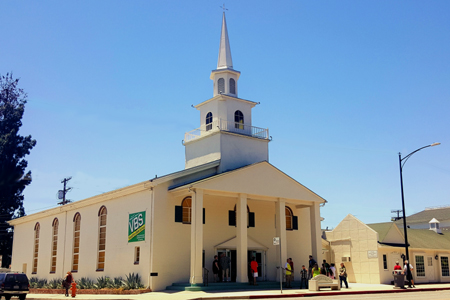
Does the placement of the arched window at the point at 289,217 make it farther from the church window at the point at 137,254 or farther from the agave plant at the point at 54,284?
the agave plant at the point at 54,284

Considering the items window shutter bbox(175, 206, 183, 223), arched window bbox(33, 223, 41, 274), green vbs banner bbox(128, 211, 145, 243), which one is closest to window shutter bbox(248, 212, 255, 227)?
window shutter bbox(175, 206, 183, 223)

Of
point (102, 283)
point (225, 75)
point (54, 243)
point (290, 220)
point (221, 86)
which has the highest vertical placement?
point (225, 75)

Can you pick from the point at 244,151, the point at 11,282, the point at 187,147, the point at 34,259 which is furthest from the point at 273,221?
the point at 34,259

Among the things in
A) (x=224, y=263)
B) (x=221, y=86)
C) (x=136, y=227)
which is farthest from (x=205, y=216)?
(x=221, y=86)

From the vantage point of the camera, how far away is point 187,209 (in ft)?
95.9

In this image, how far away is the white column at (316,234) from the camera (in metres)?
32.0

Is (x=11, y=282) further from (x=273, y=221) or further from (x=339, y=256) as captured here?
(x=339, y=256)

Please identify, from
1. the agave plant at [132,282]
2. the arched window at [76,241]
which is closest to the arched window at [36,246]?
the arched window at [76,241]

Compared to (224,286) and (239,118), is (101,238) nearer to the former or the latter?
(224,286)

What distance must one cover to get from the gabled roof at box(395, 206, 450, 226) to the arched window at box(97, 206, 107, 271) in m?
46.8

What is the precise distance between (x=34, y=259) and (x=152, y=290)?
2021cm

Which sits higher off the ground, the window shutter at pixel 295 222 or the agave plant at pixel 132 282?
the window shutter at pixel 295 222

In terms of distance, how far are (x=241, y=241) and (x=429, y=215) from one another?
4591cm

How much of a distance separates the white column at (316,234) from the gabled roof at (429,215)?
1449 inches
